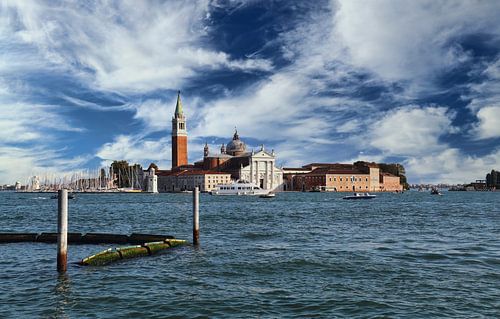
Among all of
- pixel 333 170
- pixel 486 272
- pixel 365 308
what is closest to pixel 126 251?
pixel 365 308

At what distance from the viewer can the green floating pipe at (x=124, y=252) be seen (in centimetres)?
1440

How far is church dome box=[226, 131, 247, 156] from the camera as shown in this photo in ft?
498

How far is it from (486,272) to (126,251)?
962 centimetres

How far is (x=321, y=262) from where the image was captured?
14.9 m

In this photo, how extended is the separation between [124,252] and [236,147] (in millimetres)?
136991

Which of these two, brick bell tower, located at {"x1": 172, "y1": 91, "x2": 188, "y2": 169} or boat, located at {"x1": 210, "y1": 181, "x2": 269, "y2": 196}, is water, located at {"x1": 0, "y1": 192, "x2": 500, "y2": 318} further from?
brick bell tower, located at {"x1": 172, "y1": 91, "x2": 188, "y2": 169}

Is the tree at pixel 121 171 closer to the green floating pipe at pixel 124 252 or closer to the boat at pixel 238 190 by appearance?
the boat at pixel 238 190

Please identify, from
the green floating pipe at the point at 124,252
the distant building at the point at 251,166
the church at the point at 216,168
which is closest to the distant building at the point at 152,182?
the church at the point at 216,168

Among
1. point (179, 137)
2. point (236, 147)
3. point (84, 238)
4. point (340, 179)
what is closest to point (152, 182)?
point (179, 137)

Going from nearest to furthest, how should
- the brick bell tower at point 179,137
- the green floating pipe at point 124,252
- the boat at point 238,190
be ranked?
1. the green floating pipe at point 124,252
2. the boat at point 238,190
3. the brick bell tower at point 179,137

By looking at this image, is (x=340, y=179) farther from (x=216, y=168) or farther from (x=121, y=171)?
(x=121, y=171)

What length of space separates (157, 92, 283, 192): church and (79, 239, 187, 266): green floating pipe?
114 m

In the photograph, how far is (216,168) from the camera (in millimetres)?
143250

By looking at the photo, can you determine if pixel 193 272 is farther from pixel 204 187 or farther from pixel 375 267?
pixel 204 187
